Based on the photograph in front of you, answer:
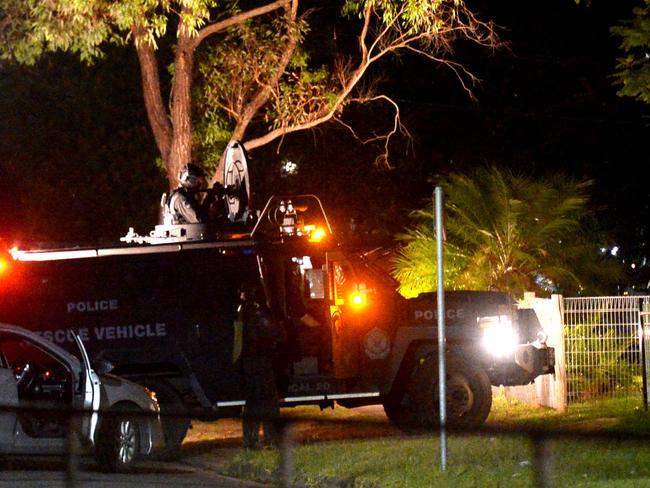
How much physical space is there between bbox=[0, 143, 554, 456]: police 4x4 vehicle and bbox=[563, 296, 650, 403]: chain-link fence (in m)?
2.65

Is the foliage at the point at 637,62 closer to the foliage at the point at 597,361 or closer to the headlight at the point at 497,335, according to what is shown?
the foliage at the point at 597,361

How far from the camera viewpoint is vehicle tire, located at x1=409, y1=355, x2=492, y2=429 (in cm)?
1513

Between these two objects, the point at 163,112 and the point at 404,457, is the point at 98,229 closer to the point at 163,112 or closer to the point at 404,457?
the point at 163,112

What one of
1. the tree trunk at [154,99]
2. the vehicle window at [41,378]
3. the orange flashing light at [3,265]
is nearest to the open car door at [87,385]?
the vehicle window at [41,378]

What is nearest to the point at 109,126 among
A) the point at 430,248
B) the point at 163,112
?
the point at 163,112

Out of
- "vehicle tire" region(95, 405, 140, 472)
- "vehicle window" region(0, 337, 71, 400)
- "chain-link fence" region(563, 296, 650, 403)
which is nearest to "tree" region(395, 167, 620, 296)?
"chain-link fence" region(563, 296, 650, 403)

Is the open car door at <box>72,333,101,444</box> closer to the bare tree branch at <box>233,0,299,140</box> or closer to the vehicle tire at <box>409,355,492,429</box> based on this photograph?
the vehicle tire at <box>409,355,492,429</box>

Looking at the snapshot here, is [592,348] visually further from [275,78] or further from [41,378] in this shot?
[275,78]

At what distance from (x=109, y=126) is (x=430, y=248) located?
477 inches

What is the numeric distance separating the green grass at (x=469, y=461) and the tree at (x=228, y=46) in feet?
36.4

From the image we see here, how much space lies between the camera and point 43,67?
28.3 metres

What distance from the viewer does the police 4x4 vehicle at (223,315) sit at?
14.8 metres

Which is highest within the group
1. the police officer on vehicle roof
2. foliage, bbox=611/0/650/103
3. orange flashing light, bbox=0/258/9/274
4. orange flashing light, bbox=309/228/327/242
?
foliage, bbox=611/0/650/103

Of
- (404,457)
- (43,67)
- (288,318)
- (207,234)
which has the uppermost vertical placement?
(43,67)
